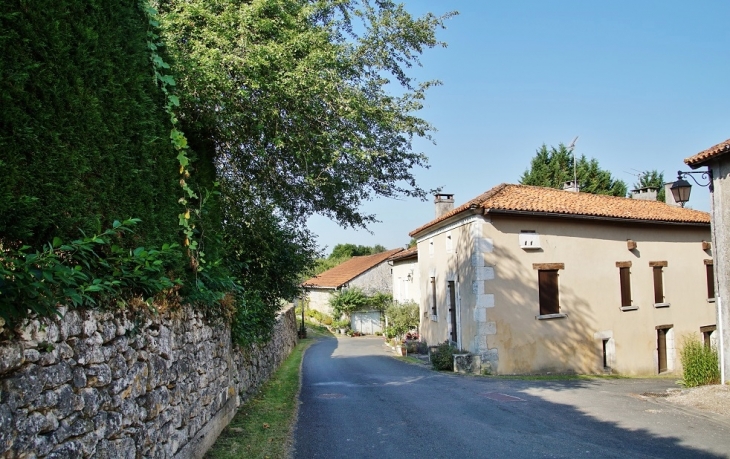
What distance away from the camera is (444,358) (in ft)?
56.5

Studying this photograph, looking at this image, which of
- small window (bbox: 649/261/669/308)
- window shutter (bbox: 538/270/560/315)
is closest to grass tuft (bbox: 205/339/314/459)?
window shutter (bbox: 538/270/560/315)

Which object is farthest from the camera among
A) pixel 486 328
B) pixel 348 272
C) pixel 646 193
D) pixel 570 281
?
pixel 348 272

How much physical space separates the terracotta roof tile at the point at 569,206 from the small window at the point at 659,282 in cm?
161

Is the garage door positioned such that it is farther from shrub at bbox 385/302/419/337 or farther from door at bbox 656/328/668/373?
door at bbox 656/328/668/373

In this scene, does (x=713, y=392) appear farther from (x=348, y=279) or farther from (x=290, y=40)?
(x=348, y=279)

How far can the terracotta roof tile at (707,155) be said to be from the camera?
38.1ft

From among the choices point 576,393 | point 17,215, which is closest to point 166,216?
point 17,215

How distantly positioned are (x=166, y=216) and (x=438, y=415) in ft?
19.5

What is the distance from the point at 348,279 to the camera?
4197 centimetres

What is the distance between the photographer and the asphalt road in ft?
22.4

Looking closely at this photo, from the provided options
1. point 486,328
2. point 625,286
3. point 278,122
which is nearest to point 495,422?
point 278,122

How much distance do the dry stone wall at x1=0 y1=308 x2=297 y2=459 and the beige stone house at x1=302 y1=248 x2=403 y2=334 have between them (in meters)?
33.4

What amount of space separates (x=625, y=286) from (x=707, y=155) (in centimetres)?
785

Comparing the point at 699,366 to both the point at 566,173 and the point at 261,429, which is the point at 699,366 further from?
the point at 566,173
